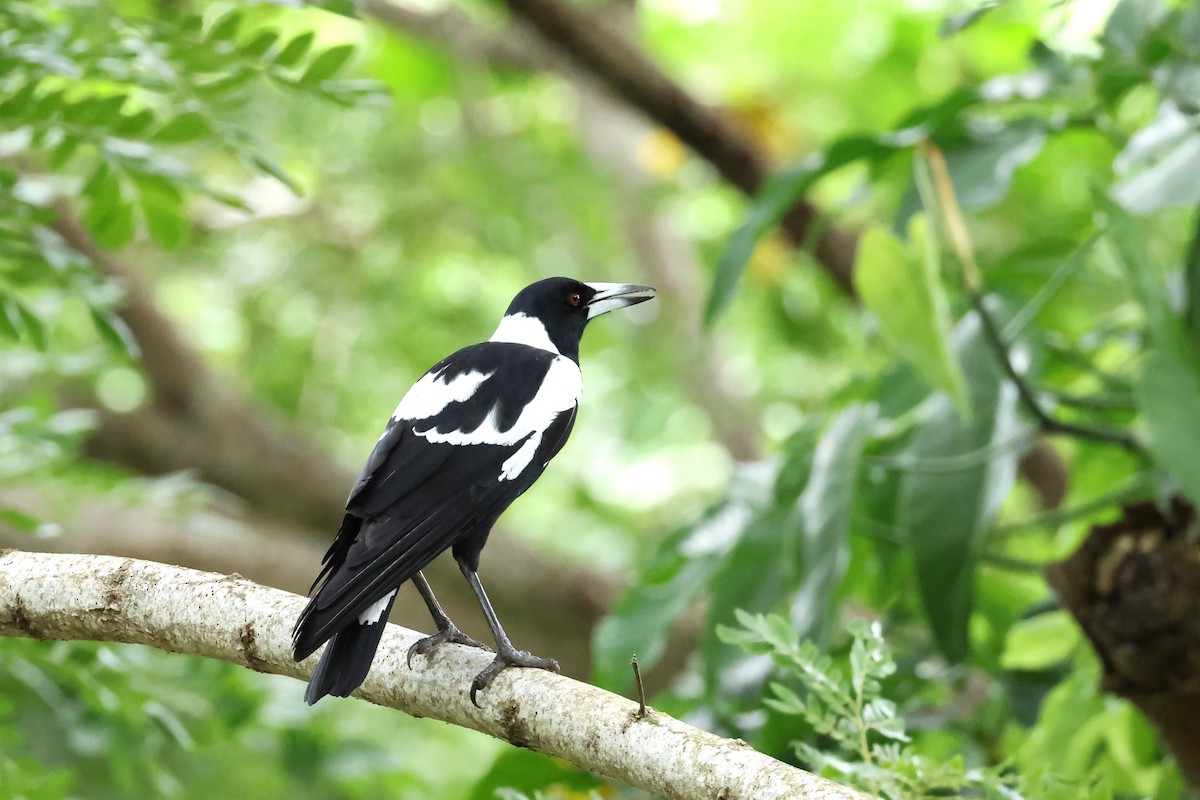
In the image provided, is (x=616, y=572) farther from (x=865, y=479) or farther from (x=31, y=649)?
(x=31, y=649)

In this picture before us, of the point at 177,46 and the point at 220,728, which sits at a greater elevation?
the point at 177,46

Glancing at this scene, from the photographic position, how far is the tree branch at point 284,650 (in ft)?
3.83

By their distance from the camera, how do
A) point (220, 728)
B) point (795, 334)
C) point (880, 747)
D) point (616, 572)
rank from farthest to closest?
1. point (616, 572)
2. point (795, 334)
3. point (220, 728)
4. point (880, 747)

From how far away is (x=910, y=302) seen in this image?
5.64ft

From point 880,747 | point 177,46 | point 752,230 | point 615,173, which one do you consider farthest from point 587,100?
point 880,747

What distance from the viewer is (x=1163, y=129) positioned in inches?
79.1

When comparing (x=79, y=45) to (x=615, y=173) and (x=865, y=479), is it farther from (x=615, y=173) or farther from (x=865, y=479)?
(x=615, y=173)

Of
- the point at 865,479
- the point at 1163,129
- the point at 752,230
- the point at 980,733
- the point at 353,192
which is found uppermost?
the point at 1163,129

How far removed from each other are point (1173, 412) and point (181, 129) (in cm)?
136

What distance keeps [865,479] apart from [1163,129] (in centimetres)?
76

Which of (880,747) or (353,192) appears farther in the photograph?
(353,192)

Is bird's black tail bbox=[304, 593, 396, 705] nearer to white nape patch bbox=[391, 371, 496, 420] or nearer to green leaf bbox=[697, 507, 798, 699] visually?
white nape patch bbox=[391, 371, 496, 420]

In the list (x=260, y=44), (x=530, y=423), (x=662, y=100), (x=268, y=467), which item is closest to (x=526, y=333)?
(x=530, y=423)

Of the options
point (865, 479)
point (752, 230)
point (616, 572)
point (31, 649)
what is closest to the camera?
point (31, 649)
